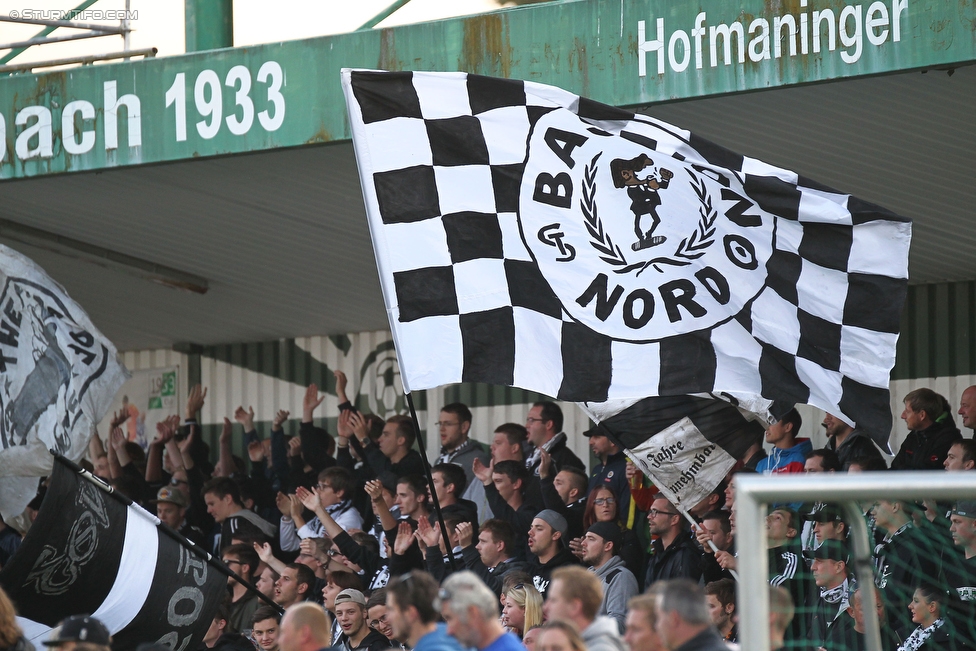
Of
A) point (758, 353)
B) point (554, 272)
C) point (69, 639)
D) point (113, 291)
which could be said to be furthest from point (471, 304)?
point (113, 291)

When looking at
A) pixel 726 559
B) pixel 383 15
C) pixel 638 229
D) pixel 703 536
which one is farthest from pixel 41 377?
pixel 726 559

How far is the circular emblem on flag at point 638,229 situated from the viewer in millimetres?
7176

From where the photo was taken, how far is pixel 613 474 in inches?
384

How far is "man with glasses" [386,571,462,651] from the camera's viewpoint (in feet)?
18.0

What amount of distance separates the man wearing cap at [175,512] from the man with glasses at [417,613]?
21.9 feet

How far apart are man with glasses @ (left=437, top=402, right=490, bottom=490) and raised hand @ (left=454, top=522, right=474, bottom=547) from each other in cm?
147

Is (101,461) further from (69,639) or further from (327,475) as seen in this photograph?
(69,639)

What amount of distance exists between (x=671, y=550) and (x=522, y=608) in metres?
1.00

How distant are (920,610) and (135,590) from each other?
4.31 m

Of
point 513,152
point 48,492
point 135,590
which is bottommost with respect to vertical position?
point 135,590

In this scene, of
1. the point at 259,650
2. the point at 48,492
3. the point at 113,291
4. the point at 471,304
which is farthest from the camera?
the point at 113,291

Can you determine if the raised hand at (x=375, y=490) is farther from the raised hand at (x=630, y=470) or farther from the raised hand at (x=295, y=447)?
the raised hand at (x=295, y=447)

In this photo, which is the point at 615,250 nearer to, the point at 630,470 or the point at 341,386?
the point at 630,470

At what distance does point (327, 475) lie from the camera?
10.8 meters
